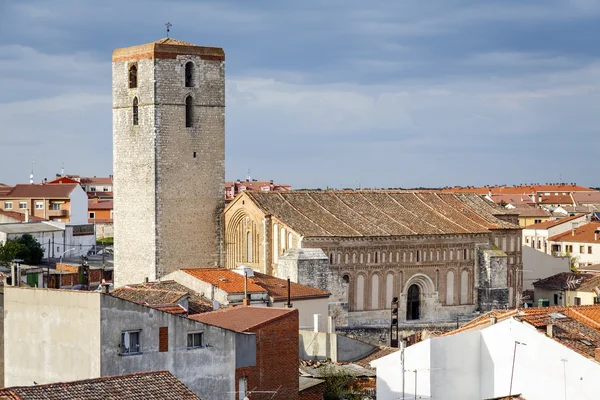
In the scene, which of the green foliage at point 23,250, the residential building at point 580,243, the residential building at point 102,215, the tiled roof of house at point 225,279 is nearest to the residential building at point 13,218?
the green foliage at point 23,250

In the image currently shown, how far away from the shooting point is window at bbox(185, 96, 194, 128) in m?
55.2

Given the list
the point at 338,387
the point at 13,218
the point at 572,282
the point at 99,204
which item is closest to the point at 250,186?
the point at 99,204

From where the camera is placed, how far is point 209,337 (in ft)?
87.9

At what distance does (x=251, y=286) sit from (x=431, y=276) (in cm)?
1322

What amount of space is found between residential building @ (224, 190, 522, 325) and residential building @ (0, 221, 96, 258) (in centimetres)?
2404

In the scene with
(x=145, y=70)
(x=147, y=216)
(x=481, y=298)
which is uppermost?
(x=145, y=70)

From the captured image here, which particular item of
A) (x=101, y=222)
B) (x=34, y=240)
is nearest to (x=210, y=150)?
(x=34, y=240)

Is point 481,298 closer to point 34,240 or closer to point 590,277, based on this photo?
point 590,277

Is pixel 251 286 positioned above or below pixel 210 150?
below

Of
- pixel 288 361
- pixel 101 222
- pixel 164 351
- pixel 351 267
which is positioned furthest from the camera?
pixel 101 222

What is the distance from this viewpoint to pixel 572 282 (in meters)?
60.2

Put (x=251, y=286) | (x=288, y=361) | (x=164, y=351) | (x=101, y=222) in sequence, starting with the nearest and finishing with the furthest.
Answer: (x=164, y=351) < (x=288, y=361) < (x=251, y=286) < (x=101, y=222)

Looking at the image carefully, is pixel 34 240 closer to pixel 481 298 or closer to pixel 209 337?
pixel 481 298

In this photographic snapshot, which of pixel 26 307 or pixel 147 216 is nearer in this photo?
pixel 26 307
